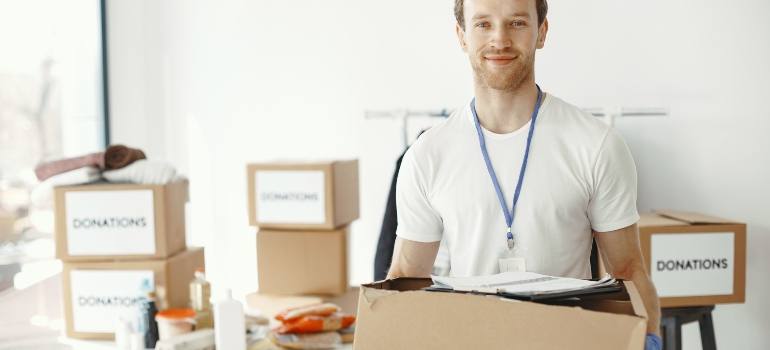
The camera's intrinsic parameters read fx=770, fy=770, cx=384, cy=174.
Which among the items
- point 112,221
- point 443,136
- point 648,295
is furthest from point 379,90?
point 648,295

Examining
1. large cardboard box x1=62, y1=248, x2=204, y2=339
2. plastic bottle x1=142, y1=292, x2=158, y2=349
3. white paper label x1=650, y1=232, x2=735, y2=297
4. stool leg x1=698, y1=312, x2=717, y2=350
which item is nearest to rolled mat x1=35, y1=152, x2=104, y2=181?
large cardboard box x1=62, y1=248, x2=204, y2=339

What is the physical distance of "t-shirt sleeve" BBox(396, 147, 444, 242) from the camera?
1.60 meters

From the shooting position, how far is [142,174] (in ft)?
8.21

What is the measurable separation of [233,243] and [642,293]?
278 centimetres

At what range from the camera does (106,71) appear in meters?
3.94

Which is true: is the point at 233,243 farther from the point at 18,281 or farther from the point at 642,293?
the point at 642,293

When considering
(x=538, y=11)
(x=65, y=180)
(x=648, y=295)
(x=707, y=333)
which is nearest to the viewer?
(x=648, y=295)

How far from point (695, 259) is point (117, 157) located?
6.70 ft

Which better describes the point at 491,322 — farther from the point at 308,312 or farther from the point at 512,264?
the point at 308,312

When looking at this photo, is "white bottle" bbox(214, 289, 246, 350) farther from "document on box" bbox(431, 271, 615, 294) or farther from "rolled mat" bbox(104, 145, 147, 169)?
"document on box" bbox(431, 271, 615, 294)

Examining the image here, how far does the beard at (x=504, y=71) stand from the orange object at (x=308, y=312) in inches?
42.0

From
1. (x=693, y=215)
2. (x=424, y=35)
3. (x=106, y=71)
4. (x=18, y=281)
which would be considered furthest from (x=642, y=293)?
(x=106, y=71)

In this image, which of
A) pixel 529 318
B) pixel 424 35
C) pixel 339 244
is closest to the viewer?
pixel 529 318

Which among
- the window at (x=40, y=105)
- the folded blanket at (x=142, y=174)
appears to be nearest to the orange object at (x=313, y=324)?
the folded blanket at (x=142, y=174)
